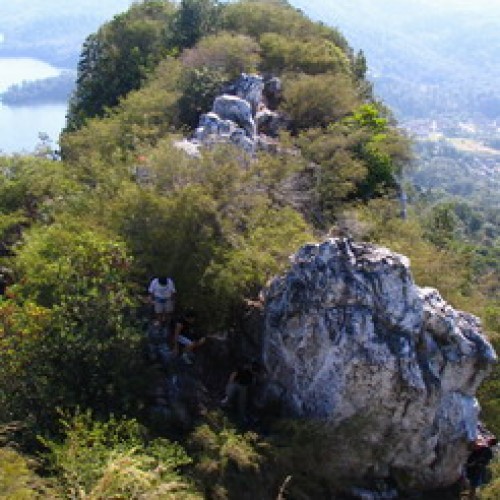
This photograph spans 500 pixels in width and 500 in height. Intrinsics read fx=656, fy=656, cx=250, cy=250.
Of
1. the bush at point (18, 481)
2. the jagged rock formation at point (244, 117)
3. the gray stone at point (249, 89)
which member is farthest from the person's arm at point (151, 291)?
the gray stone at point (249, 89)

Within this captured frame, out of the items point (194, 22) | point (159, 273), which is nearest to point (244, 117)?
point (159, 273)

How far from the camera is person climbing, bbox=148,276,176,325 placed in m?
13.7

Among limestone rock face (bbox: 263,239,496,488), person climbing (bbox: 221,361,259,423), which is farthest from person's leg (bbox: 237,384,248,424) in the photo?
limestone rock face (bbox: 263,239,496,488)

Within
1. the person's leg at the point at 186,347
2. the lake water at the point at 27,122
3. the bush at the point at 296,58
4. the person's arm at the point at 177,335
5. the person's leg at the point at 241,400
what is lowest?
the lake water at the point at 27,122

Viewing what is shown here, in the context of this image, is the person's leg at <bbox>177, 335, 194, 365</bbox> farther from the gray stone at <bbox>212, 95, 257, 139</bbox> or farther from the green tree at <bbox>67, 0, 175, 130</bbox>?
the green tree at <bbox>67, 0, 175, 130</bbox>

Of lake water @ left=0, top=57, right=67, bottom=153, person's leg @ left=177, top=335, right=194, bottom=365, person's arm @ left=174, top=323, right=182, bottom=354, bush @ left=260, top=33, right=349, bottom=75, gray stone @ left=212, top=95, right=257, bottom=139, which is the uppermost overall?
bush @ left=260, top=33, right=349, bottom=75

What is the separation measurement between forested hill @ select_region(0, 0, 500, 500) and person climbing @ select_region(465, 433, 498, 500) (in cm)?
334

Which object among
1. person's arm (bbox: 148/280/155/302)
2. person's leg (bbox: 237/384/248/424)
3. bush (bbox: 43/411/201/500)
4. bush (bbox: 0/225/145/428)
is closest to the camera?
bush (bbox: 43/411/201/500)

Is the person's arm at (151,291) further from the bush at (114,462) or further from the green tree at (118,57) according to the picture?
the green tree at (118,57)

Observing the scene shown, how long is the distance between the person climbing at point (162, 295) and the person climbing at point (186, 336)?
44cm

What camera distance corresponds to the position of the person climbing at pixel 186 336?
46.0 feet

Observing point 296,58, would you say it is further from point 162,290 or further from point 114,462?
point 114,462

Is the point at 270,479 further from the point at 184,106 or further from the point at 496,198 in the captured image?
the point at 496,198

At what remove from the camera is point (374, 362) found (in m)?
13.3
